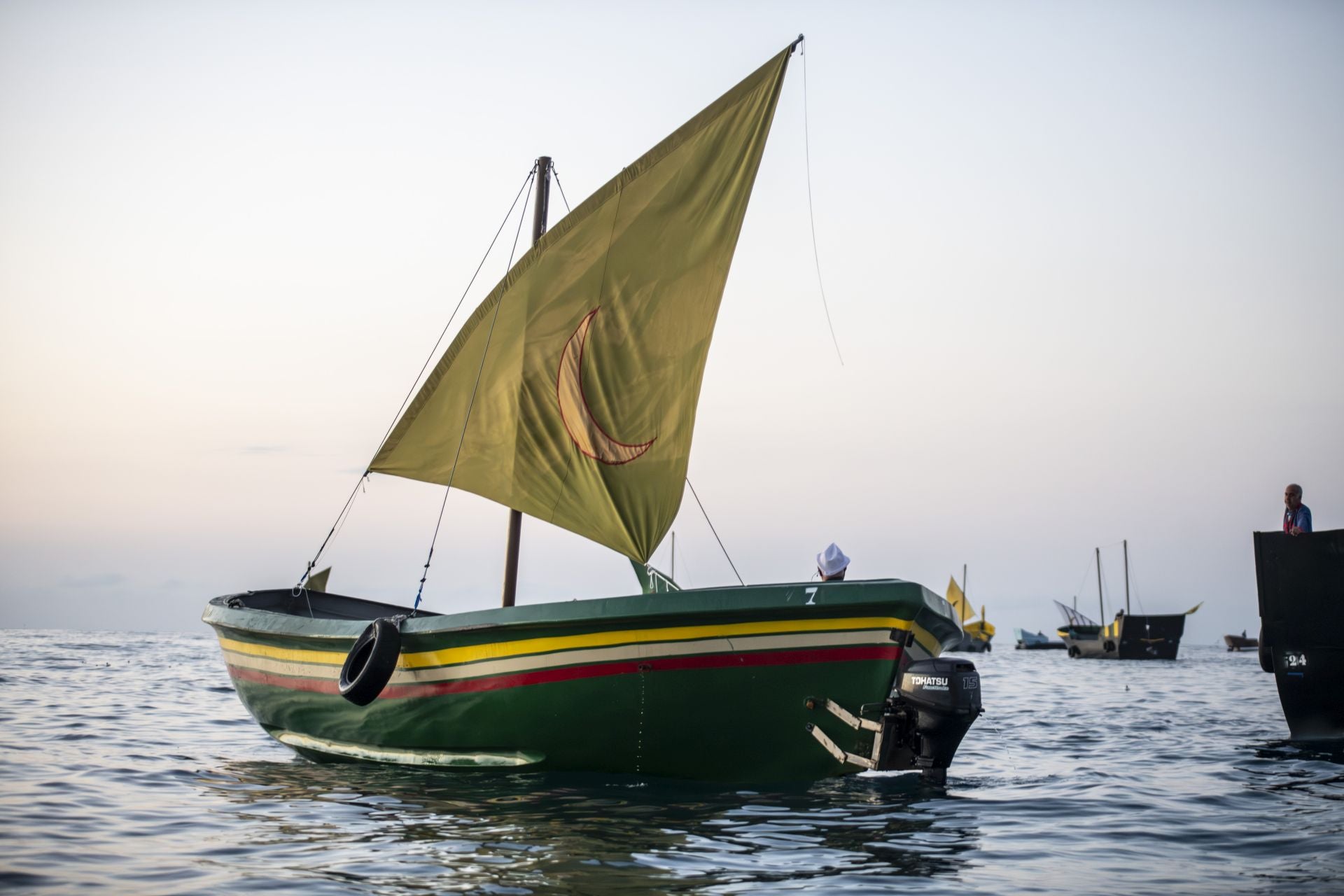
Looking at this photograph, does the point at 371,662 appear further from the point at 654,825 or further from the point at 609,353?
the point at 609,353

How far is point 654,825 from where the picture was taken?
23.0ft

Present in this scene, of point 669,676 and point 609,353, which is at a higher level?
point 609,353

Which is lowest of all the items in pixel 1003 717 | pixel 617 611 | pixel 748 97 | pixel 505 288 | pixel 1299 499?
pixel 1003 717

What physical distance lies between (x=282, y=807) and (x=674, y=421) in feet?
15.2

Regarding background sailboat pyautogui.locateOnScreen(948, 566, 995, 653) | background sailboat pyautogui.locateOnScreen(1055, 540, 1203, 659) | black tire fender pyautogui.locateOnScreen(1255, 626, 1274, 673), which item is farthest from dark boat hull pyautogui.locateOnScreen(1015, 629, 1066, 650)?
black tire fender pyautogui.locateOnScreen(1255, 626, 1274, 673)

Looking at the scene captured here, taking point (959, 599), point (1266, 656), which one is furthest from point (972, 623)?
point (1266, 656)

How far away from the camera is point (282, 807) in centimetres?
785

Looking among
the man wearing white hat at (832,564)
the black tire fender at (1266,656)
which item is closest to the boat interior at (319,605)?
the man wearing white hat at (832,564)

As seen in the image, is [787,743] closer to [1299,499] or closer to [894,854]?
[894,854]

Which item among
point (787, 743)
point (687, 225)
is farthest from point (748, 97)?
point (787, 743)

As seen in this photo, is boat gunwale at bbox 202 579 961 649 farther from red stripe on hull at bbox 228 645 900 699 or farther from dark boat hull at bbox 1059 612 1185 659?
dark boat hull at bbox 1059 612 1185 659

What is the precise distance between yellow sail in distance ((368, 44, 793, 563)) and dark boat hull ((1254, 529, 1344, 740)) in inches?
A: 272

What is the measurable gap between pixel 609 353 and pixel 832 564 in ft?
9.22

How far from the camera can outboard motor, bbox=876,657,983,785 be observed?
26.0ft
